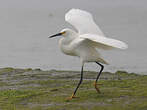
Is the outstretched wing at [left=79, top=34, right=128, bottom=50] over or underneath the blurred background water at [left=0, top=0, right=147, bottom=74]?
over

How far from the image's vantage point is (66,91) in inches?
300

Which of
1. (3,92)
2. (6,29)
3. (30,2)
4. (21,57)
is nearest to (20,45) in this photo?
(21,57)

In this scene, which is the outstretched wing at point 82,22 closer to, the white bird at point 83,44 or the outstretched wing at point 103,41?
the white bird at point 83,44

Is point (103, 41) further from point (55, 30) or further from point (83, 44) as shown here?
point (55, 30)

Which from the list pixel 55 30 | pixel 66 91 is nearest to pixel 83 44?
pixel 66 91

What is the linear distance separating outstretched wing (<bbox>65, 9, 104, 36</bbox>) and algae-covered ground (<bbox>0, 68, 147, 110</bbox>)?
915 millimetres

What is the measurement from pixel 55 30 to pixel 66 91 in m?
8.63

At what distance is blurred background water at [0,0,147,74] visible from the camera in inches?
489

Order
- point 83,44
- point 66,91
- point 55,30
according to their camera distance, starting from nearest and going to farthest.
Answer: point 83,44 < point 66,91 < point 55,30

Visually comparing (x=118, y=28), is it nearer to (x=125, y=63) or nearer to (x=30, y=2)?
(x=125, y=63)

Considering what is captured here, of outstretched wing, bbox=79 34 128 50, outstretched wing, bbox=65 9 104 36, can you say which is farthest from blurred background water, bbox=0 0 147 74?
outstretched wing, bbox=79 34 128 50

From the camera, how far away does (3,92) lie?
777 cm

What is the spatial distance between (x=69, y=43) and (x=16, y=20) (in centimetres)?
1230

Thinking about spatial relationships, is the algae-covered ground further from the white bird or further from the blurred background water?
the blurred background water
